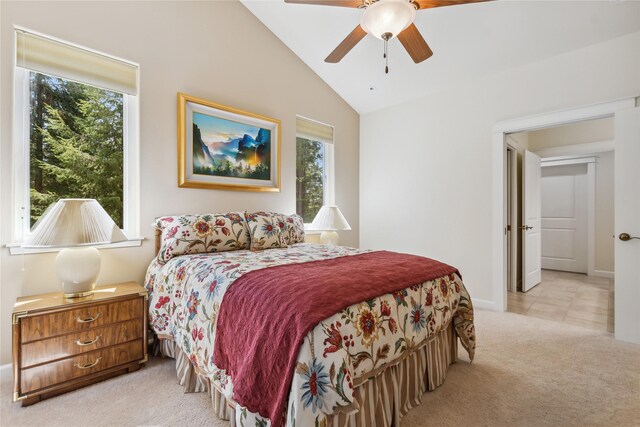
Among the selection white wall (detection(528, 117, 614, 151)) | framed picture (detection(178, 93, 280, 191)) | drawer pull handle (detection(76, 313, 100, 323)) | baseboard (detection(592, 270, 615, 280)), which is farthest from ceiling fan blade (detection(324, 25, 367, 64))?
baseboard (detection(592, 270, 615, 280))

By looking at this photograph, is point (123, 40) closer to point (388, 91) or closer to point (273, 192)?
point (273, 192)

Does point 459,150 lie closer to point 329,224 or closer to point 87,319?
point 329,224

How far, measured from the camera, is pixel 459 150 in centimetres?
361

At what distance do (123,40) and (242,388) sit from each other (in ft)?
8.98

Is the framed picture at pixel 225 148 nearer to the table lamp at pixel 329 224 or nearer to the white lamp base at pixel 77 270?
the table lamp at pixel 329 224

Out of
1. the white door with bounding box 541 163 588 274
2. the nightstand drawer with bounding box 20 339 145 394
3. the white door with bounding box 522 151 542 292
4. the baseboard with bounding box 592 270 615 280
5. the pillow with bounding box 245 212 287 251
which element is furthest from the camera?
the white door with bounding box 541 163 588 274

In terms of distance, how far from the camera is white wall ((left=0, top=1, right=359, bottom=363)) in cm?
198

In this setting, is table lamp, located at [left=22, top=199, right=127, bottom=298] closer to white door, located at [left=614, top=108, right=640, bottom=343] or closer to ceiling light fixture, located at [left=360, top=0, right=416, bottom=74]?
ceiling light fixture, located at [left=360, top=0, right=416, bottom=74]

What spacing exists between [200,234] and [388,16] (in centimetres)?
201

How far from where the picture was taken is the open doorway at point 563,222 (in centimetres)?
372

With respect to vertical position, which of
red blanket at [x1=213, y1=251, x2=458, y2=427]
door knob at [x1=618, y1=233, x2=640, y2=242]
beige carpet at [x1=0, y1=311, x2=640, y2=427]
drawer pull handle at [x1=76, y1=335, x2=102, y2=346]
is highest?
door knob at [x1=618, y1=233, x2=640, y2=242]

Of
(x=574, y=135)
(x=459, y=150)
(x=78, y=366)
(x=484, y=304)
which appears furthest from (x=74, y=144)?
(x=574, y=135)

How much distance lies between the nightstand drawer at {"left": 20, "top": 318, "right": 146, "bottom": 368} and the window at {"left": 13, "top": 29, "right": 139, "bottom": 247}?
0.78m

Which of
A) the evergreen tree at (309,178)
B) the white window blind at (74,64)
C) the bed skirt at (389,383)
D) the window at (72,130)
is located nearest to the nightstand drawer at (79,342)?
Answer: the bed skirt at (389,383)
